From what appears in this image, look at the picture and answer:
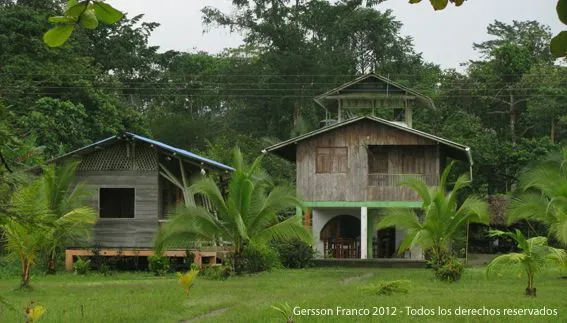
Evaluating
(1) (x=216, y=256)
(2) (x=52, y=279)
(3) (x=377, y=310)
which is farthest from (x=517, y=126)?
(3) (x=377, y=310)

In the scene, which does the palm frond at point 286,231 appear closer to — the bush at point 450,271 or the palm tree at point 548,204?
the bush at point 450,271

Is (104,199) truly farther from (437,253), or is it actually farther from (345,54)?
(345,54)

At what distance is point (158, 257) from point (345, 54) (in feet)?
90.2

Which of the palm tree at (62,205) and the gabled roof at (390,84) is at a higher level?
the gabled roof at (390,84)

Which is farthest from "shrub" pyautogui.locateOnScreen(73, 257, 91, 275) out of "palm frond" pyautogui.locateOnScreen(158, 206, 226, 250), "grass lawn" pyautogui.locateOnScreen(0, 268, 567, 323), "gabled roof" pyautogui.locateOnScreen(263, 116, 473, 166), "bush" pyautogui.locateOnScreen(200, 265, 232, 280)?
"gabled roof" pyautogui.locateOnScreen(263, 116, 473, 166)

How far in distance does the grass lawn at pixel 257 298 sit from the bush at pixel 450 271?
22 cm

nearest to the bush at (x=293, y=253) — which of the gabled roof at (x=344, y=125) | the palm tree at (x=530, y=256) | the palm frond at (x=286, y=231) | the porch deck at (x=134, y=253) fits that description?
the porch deck at (x=134, y=253)

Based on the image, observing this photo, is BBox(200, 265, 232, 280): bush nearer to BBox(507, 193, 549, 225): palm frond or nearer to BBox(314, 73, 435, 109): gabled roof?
BBox(507, 193, 549, 225): palm frond

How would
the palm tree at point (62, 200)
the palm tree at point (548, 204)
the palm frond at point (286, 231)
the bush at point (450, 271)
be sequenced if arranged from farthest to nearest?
the palm tree at point (62, 200)
the palm frond at point (286, 231)
the palm tree at point (548, 204)
the bush at point (450, 271)

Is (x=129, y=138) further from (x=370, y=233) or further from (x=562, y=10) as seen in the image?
(x=562, y=10)

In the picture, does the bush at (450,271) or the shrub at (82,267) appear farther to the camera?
the shrub at (82,267)

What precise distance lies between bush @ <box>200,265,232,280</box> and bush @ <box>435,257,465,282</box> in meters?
4.63

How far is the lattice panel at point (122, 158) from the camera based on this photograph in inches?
936

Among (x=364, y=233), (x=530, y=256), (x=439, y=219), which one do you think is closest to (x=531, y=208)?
(x=439, y=219)
